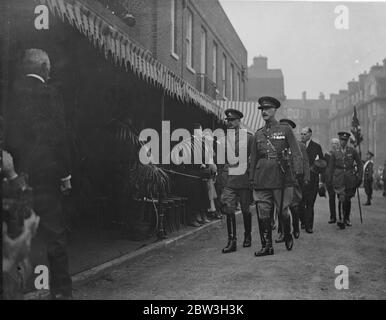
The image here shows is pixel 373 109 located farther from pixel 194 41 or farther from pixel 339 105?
pixel 194 41

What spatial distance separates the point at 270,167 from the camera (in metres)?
6.49

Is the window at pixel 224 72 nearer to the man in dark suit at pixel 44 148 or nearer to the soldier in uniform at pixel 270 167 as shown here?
the soldier in uniform at pixel 270 167

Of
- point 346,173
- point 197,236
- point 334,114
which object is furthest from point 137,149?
point 334,114

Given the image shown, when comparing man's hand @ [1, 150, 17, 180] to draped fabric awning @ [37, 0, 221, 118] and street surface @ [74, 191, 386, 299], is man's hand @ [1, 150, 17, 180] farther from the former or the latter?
street surface @ [74, 191, 386, 299]

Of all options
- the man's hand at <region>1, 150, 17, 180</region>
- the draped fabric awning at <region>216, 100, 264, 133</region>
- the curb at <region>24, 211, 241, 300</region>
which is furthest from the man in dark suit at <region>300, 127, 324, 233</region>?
the man's hand at <region>1, 150, 17, 180</region>

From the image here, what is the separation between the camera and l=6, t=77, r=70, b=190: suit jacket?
12.5 feet

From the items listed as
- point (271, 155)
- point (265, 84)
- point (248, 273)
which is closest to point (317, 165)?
point (271, 155)

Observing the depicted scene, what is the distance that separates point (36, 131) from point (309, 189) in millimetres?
6339

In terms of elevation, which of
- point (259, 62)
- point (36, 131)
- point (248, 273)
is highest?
point (259, 62)

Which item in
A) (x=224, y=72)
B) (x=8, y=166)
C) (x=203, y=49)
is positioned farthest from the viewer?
(x=224, y=72)

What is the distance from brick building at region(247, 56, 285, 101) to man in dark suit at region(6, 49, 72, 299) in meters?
27.9
